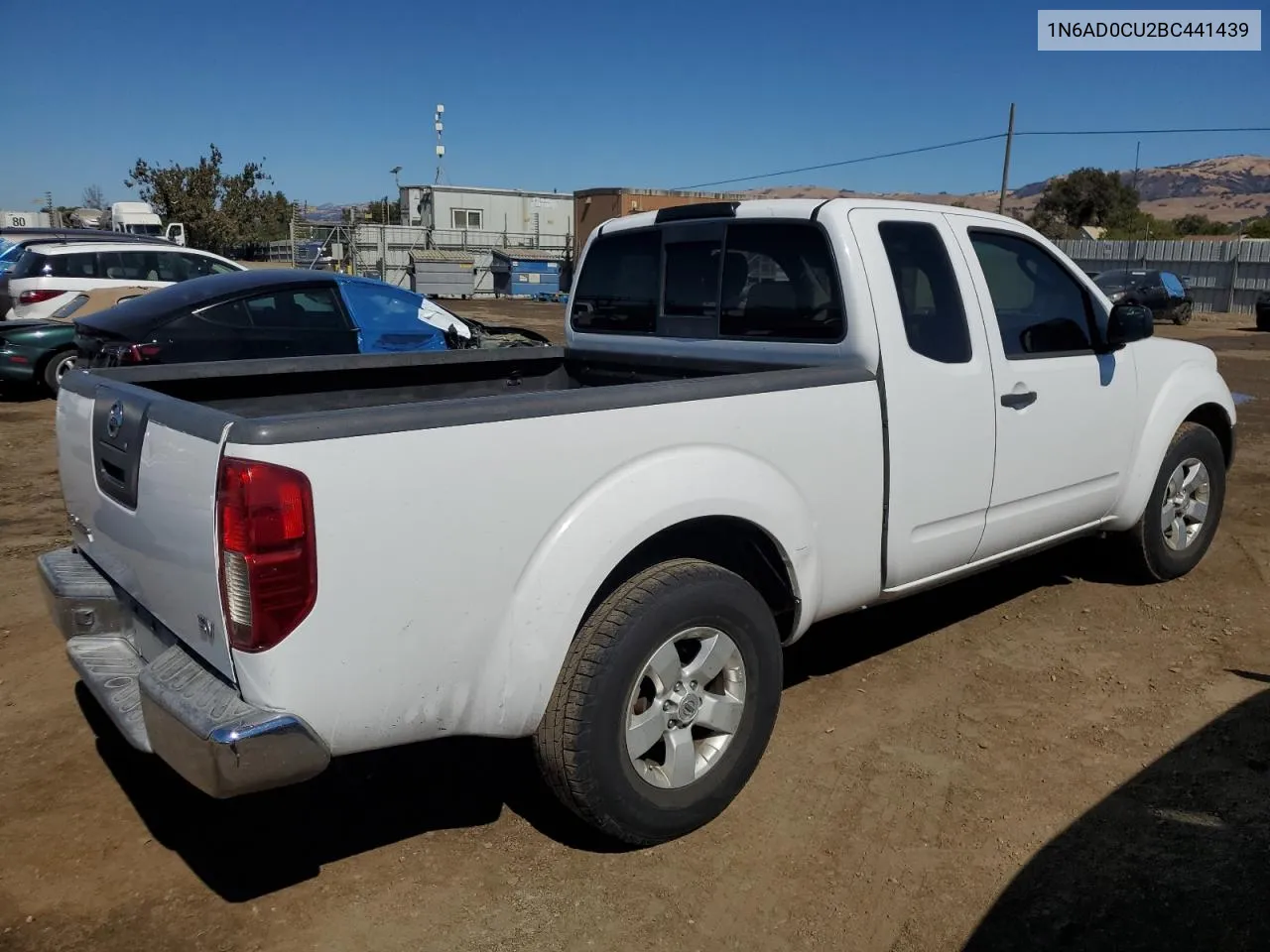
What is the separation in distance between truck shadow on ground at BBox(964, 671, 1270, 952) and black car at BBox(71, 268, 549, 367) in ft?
18.0

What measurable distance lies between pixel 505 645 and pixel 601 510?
0.44 meters

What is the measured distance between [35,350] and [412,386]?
879 centimetres

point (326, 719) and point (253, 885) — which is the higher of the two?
point (326, 719)

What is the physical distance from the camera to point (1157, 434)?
4836 millimetres

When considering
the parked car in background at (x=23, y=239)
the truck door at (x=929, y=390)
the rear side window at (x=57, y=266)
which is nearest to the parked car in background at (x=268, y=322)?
the truck door at (x=929, y=390)

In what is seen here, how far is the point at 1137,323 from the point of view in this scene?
441 cm

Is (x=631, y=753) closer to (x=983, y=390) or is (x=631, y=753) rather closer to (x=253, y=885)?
(x=253, y=885)

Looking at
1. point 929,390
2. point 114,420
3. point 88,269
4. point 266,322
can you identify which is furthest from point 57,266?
point 929,390

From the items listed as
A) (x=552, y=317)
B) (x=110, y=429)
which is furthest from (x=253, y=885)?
(x=552, y=317)

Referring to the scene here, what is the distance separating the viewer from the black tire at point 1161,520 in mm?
5043

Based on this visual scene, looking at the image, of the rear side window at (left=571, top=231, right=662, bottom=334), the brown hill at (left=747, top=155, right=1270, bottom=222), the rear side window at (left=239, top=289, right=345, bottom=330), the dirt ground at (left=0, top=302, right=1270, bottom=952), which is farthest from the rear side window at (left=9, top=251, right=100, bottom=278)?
the brown hill at (left=747, top=155, right=1270, bottom=222)

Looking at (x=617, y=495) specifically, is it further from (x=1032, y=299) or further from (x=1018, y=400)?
(x=1032, y=299)

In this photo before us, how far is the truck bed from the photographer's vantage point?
2.36 metres

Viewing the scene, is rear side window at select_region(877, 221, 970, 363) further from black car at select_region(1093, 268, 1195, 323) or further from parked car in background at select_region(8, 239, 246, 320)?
black car at select_region(1093, 268, 1195, 323)
